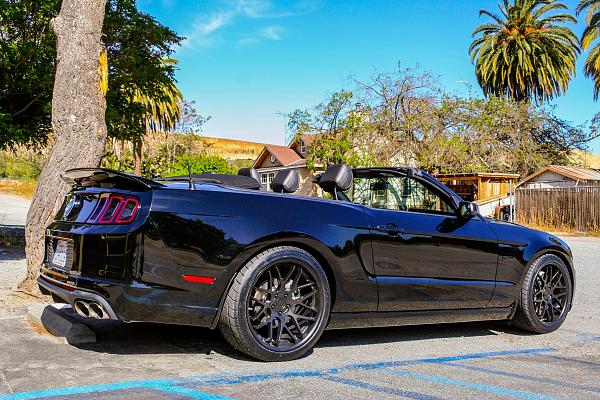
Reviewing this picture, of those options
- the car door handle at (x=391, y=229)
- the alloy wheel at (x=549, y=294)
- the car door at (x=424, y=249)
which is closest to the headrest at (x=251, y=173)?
the car door at (x=424, y=249)

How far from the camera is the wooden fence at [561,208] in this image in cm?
2500

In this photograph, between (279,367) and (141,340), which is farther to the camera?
(141,340)

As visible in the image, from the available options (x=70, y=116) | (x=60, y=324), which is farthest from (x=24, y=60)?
(x=60, y=324)

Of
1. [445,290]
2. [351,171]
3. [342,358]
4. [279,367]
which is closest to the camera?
[279,367]

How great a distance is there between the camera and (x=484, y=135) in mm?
33844

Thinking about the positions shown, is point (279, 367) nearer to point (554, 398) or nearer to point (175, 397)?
point (175, 397)

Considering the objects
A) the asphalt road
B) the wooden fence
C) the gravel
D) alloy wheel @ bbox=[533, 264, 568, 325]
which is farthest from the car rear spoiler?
the wooden fence

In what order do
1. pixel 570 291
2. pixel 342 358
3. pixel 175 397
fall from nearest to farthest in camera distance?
pixel 175 397
pixel 342 358
pixel 570 291

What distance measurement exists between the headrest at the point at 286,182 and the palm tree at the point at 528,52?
3600 centimetres

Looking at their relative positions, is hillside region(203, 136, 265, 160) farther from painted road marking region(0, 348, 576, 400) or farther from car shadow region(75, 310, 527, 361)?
painted road marking region(0, 348, 576, 400)

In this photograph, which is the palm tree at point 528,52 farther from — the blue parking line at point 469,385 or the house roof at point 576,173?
the blue parking line at point 469,385

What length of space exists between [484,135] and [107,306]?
32322 mm

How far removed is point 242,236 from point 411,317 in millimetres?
1708

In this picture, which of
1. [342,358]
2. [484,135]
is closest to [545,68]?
[484,135]
